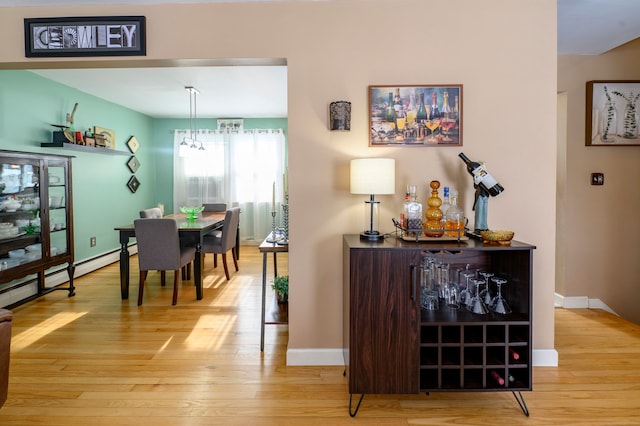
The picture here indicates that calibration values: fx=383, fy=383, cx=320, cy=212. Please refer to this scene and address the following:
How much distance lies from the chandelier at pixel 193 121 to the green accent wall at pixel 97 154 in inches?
4.9

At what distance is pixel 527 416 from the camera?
1.95 m

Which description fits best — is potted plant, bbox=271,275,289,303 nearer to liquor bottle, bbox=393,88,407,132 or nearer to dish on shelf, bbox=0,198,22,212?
liquor bottle, bbox=393,88,407,132

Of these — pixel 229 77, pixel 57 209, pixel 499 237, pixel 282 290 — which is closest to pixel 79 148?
pixel 57 209

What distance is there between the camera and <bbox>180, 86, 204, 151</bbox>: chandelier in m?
5.03

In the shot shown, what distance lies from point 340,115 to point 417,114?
488 mm

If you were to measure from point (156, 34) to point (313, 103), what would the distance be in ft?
3.62

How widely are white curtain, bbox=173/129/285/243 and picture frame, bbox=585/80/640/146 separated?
457cm

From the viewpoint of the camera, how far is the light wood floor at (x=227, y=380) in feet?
6.43

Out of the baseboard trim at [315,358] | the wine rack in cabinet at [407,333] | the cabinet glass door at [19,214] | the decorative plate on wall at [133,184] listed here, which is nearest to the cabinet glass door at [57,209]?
the cabinet glass door at [19,214]

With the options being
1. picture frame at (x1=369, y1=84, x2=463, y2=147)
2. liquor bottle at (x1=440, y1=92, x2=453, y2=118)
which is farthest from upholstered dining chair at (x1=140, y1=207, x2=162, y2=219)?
liquor bottle at (x1=440, y1=92, x2=453, y2=118)

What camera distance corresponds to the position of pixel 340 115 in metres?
2.38

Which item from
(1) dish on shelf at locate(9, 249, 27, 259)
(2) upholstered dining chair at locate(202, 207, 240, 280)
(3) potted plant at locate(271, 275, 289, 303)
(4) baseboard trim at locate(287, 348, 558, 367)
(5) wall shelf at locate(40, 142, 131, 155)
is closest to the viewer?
(4) baseboard trim at locate(287, 348, 558, 367)

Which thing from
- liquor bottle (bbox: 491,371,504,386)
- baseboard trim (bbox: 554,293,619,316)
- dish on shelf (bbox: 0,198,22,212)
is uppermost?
dish on shelf (bbox: 0,198,22,212)

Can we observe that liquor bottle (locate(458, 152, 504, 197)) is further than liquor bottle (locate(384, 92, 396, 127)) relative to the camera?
No
